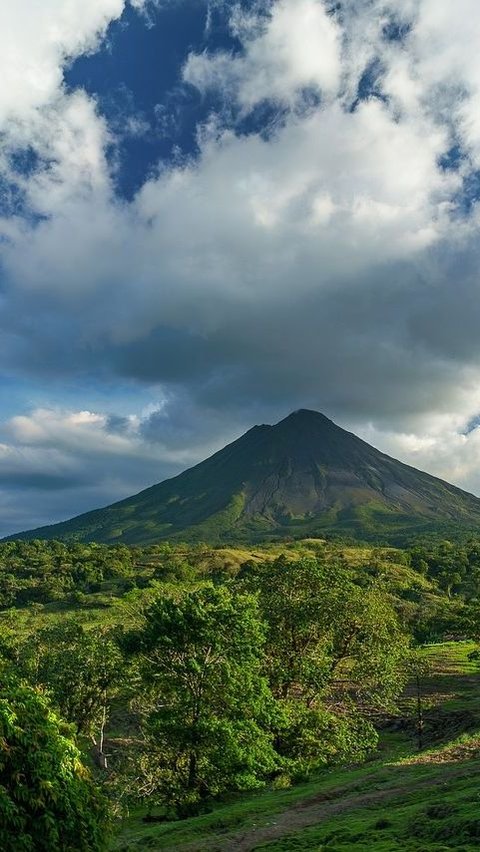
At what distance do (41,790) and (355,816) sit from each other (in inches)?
530

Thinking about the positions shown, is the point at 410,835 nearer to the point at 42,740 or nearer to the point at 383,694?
the point at 42,740

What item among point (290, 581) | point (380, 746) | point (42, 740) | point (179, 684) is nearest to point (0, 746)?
point (42, 740)

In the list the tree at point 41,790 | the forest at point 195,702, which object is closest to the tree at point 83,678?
the forest at point 195,702

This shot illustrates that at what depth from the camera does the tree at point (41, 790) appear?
11.7m

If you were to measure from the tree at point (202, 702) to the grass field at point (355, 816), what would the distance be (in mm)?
1707

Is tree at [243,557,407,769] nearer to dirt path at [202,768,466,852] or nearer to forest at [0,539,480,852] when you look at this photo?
forest at [0,539,480,852]

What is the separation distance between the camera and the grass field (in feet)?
52.3

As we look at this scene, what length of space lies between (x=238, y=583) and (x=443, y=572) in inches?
4779

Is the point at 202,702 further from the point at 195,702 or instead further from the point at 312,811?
the point at 312,811


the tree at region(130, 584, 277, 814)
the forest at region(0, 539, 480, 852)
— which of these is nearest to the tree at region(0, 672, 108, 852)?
the forest at region(0, 539, 480, 852)

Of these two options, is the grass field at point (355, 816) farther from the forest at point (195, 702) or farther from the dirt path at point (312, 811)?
the forest at point (195, 702)

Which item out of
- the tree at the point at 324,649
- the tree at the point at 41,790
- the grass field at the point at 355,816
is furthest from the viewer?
the tree at the point at 324,649

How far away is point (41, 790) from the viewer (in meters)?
12.2

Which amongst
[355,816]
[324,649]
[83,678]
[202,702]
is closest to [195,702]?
[202,702]
